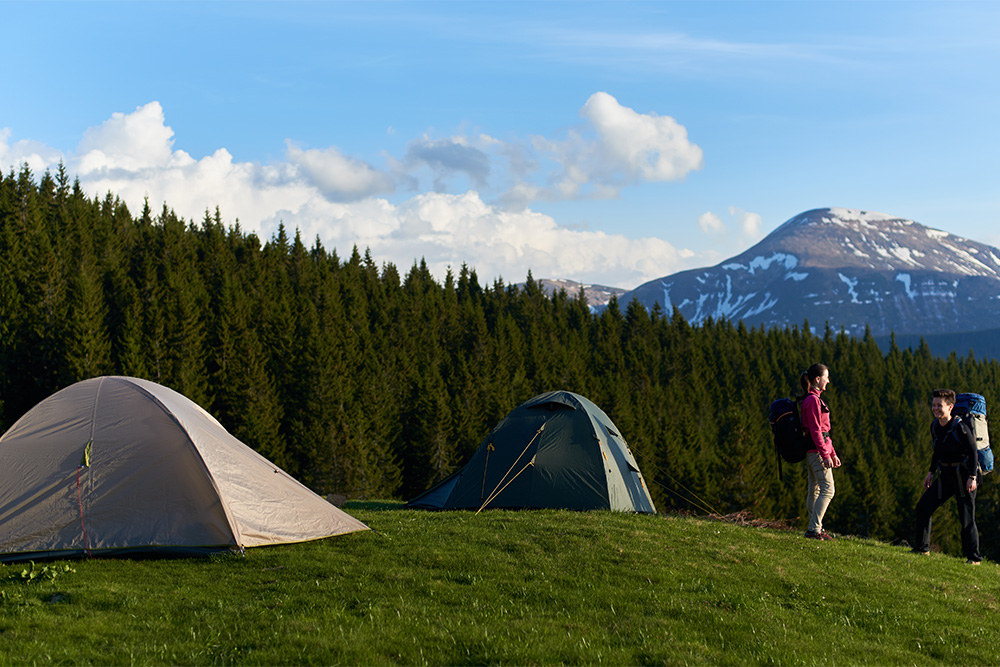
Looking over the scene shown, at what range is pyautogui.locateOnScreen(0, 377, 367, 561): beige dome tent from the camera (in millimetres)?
12875

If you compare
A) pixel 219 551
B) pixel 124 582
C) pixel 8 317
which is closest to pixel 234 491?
pixel 219 551

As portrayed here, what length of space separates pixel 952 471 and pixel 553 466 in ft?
31.8

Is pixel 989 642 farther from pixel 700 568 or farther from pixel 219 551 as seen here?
pixel 219 551

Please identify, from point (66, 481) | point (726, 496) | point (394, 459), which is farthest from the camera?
point (394, 459)

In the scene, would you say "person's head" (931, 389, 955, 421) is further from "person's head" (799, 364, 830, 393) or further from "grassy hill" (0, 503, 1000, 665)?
"grassy hill" (0, 503, 1000, 665)

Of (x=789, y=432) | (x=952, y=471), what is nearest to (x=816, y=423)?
(x=789, y=432)

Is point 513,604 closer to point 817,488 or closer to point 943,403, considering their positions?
point 817,488

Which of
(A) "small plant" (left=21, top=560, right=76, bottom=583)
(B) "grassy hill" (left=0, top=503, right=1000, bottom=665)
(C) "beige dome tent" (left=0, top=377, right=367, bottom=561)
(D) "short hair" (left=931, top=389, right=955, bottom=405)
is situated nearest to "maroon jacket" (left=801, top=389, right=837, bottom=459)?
(B) "grassy hill" (left=0, top=503, right=1000, bottom=665)

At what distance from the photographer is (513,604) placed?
1009 cm

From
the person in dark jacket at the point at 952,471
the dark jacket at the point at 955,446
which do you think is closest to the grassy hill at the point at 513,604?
the person in dark jacket at the point at 952,471

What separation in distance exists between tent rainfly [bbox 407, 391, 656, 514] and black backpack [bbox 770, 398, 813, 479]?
5.81m

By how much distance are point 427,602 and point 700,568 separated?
4.87m

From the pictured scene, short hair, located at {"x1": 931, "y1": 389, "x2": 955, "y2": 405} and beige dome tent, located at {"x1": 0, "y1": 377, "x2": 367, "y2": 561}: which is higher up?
short hair, located at {"x1": 931, "y1": 389, "x2": 955, "y2": 405}

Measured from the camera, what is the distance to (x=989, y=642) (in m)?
9.57
